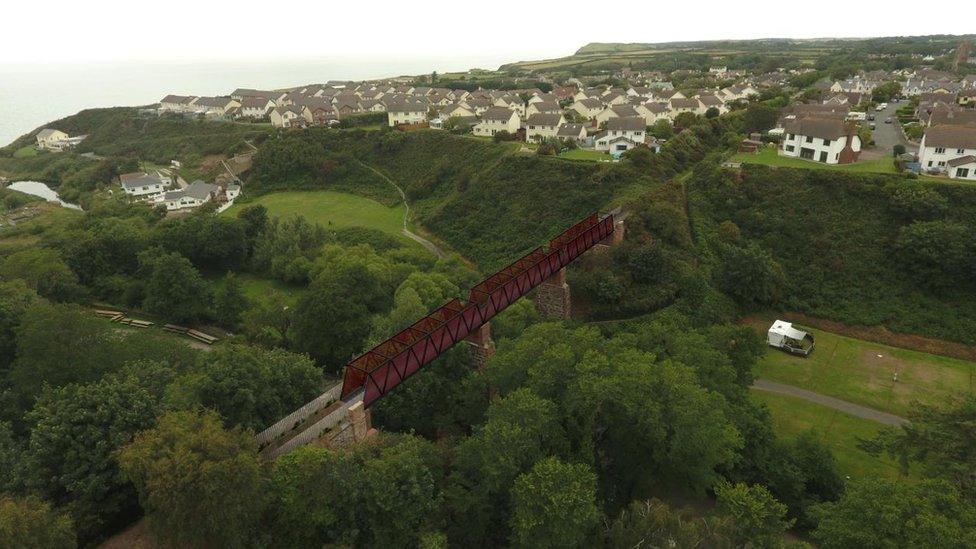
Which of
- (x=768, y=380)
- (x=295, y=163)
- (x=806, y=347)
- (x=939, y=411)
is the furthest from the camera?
(x=295, y=163)

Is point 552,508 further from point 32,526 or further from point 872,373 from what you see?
point 872,373

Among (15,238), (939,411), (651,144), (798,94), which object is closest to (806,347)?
(939,411)

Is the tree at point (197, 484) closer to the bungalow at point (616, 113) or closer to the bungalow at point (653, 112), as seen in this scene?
the bungalow at point (616, 113)

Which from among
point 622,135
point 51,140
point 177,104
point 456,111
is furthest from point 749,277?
point 51,140

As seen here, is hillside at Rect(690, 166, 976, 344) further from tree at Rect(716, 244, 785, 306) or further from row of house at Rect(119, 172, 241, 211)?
row of house at Rect(119, 172, 241, 211)

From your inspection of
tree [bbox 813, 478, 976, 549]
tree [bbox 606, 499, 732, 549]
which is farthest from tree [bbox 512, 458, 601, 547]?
tree [bbox 813, 478, 976, 549]

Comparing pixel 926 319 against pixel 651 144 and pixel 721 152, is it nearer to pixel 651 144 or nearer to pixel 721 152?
pixel 721 152
